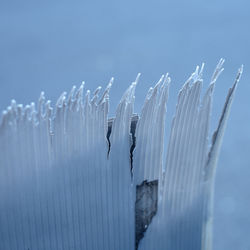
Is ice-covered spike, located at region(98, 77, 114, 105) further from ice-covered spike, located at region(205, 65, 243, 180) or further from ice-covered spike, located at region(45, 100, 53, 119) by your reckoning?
ice-covered spike, located at region(205, 65, 243, 180)

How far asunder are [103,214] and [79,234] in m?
0.11

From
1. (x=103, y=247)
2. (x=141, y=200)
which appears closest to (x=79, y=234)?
(x=103, y=247)

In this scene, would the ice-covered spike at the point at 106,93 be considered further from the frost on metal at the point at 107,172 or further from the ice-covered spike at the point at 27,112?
the ice-covered spike at the point at 27,112

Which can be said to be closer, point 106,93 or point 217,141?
point 106,93

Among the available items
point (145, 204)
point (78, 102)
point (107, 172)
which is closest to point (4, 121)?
point (78, 102)

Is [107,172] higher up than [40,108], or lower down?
lower down

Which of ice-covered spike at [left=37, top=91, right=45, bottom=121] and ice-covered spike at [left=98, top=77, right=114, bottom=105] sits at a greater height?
ice-covered spike at [left=98, top=77, right=114, bottom=105]

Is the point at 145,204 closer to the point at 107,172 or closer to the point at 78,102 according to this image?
the point at 107,172

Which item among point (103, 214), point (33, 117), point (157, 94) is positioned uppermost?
point (157, 94)

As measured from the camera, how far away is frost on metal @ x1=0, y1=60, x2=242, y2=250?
4.83 feet

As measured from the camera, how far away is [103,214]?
5.47 feet

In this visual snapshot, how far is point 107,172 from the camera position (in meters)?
1.60

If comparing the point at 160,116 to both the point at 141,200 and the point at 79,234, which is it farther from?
the point at 79,234

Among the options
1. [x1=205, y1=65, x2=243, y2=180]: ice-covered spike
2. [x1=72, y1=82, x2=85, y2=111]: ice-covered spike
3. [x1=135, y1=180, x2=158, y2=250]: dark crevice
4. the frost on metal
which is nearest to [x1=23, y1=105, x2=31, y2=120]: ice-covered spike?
the frost on metal
